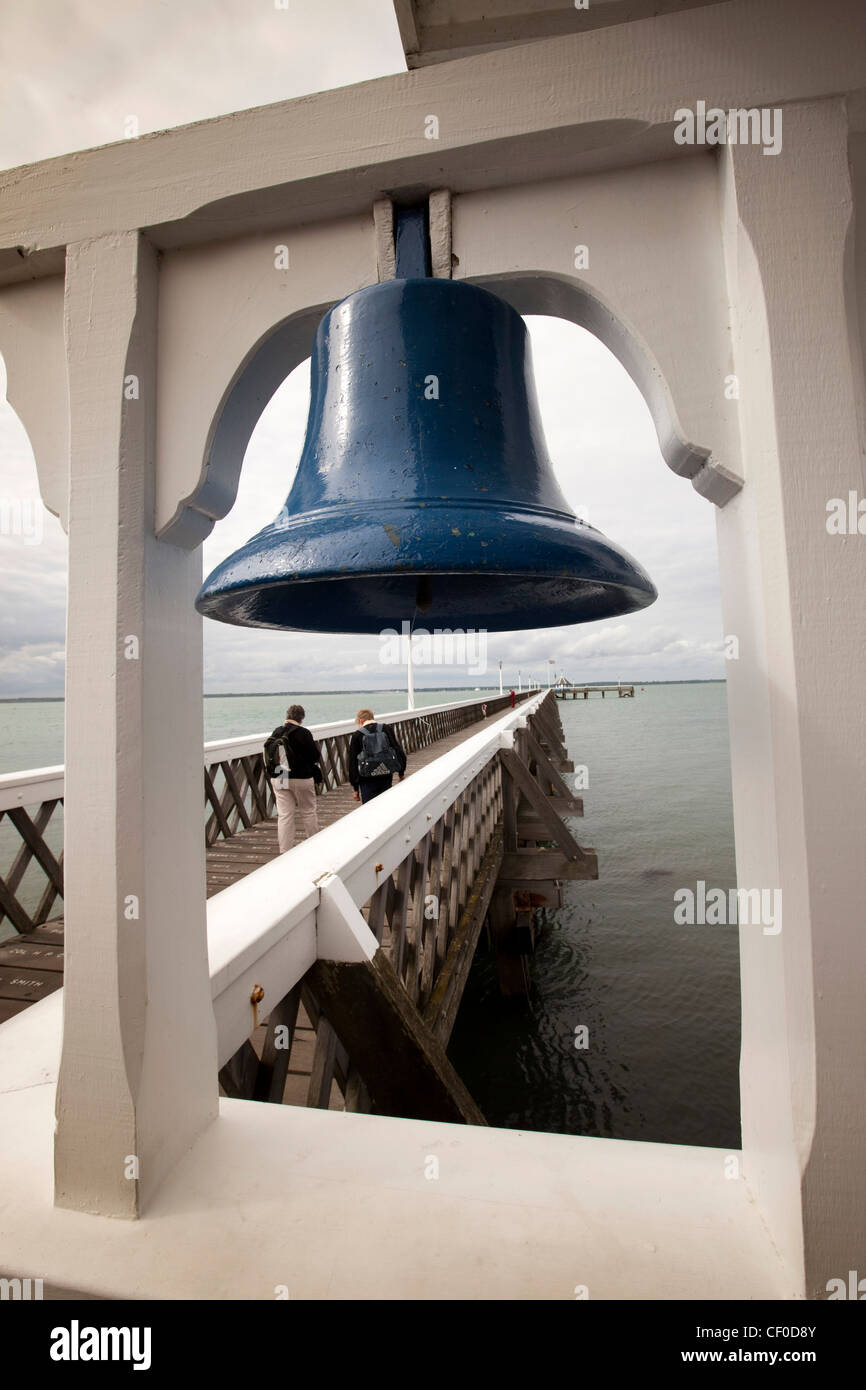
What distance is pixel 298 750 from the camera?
6.96 meters

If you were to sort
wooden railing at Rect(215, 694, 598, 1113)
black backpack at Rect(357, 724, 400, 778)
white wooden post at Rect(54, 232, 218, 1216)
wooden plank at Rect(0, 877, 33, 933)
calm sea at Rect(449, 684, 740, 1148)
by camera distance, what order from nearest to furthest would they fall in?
white wooden post at Rect(54, 232, 218, 1216)
wooden railing at Rect(215, 694, 598, 1113)
wooden plank at Rect(0, 877, 33, 933)
calm sea at Rect(449, 684, 740, 1148)
black backpack at Rect(357, 724, 400, 778)

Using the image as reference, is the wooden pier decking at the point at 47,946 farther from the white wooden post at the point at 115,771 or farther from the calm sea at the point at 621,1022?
the calm sea at the point at 621,1022

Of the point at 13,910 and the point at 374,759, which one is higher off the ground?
the point at 374,759

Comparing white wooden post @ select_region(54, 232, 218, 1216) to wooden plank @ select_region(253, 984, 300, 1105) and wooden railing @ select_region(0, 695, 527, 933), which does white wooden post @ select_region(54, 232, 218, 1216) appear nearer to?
wooden railing @ select_region(0, 695, 527, 933)

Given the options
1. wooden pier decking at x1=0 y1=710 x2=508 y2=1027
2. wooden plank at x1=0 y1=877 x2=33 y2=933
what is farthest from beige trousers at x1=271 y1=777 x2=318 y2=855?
wooden plank at x1=0 y1=877 x2=33 y2=933

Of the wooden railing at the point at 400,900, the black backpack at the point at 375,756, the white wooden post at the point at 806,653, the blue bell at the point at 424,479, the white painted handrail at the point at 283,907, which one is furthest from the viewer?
the black backpack at the point at 375,756

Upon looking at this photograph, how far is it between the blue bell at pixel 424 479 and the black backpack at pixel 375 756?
6.18 meters

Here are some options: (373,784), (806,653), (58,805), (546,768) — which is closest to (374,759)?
(373,784)

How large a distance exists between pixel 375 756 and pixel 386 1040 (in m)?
5.21

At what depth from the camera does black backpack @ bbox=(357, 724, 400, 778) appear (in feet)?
25.7

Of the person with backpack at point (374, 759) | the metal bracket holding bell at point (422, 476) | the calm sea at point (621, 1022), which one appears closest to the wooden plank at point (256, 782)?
the person with backpack at point (374, 759)

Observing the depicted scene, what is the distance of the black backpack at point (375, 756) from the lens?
7.84 m

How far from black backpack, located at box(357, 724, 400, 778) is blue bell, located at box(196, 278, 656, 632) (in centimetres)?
618

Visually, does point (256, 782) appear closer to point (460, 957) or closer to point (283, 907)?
point (460, 957)
